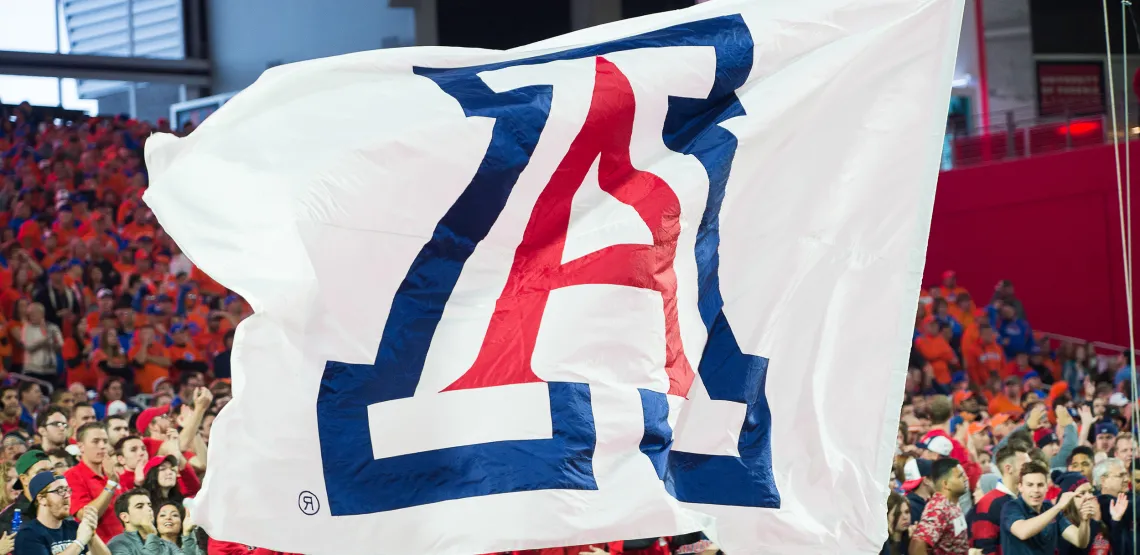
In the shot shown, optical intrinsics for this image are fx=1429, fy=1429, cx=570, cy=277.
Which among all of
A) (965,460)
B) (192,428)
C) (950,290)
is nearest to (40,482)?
(192,428)

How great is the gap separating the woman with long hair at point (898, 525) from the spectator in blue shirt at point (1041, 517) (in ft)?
1.86

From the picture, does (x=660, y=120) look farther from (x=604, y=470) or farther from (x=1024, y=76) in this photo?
(x=1024, y=76)

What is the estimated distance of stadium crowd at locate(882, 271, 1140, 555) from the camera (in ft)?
28.2

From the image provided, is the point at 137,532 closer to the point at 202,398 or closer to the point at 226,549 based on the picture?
the point at 226,549

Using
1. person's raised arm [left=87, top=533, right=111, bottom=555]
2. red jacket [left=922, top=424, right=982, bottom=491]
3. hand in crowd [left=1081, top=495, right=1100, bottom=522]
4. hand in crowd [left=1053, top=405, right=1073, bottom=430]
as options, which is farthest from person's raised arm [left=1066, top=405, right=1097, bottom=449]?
person's raised arm [left=87, top=533, right=111, bottom=555]

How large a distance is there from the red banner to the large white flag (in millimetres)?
24791

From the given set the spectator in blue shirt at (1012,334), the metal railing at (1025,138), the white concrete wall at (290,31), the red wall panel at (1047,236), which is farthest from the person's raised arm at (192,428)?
the white concrete wall at (290,31)

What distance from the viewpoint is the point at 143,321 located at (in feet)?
45.6

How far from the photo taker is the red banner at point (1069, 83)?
2894 cm

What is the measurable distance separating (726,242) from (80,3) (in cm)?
2755

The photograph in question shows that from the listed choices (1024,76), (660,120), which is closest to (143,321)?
(660,120)

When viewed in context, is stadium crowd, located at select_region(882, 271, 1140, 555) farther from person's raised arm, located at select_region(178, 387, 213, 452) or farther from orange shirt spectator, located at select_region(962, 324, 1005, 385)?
person's raised arm, located at select_region(178, 387, 213, 452)

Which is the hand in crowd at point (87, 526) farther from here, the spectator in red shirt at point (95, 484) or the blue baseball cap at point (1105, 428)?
the blue baseball cap at point (1105, 428)

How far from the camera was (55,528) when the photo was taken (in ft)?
23.3
